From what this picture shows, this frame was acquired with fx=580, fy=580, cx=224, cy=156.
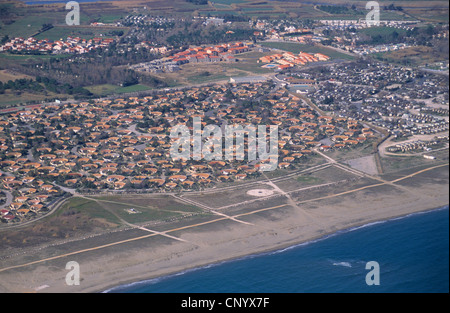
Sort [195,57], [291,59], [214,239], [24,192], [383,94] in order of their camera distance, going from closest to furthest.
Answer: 1. [214,239]
2. [24,192]
3. [383,94]
4. [291,59]
5. [195,57]

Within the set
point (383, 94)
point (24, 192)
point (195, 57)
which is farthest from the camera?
point (195, 57)

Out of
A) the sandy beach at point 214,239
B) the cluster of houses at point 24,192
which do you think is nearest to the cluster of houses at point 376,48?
the sandy beach at point 214,239

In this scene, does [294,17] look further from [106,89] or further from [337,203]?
[337,203]

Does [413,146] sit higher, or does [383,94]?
[383,94]

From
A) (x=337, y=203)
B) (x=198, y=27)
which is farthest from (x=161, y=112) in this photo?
(x=198, y=27)

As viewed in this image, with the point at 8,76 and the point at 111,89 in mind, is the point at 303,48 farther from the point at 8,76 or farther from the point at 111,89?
the point at 8,76

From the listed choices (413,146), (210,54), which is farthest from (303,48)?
(413,146)

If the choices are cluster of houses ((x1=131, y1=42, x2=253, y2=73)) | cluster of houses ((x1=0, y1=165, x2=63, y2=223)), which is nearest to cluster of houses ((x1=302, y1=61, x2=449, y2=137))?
cluster of houses ((x1=131, y1=42, x2=253, y2=73))

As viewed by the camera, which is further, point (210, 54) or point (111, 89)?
point (210, 54)

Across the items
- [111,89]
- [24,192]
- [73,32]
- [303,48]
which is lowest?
[24,192]
